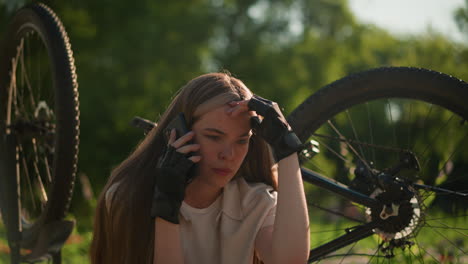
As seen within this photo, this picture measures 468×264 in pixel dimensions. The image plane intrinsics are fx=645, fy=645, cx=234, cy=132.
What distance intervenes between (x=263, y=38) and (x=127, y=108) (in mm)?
6192

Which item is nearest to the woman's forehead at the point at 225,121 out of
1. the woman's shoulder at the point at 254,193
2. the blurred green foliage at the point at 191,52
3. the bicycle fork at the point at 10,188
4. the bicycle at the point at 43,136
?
the woman's shoulder at the point at 254,193

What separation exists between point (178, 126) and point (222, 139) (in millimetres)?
184

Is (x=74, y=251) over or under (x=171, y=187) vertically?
under

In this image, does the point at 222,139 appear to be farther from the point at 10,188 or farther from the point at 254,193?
the point at 10,188

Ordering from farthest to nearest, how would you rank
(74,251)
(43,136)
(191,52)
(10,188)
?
(191,52)
(74,251)
(10,188)
(43,136)

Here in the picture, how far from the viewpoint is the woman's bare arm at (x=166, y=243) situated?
2.38m

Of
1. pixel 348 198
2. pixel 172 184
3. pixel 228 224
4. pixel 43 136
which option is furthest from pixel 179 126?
pixel 43 136

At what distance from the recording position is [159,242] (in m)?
2.39

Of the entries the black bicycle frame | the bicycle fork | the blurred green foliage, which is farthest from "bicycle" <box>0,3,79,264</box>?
the blurred green foliage

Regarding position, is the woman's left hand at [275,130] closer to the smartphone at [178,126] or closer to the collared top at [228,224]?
the smartphone at [178,126]

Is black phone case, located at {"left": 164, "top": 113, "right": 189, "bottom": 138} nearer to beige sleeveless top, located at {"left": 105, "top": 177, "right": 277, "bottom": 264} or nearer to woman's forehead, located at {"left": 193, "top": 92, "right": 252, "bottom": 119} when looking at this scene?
woman's forehead, located at {"left": 193, "top": 92, "right": 252, "bottom": 119}

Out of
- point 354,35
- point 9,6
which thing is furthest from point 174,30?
point 354,35

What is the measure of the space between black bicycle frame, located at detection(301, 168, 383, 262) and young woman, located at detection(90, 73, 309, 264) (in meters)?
0.20

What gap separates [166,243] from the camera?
2.39m
